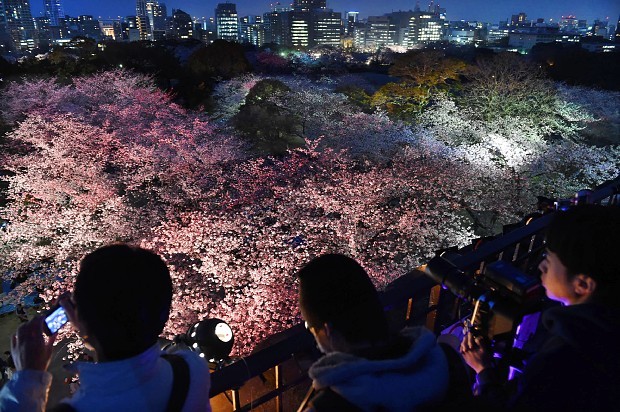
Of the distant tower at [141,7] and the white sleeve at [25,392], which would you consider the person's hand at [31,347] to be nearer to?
the white sleeve at [25,392]

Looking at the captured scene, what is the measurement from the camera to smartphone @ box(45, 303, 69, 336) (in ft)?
4.55

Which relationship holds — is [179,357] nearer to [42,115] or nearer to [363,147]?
[363,147]

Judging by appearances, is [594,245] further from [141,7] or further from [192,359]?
[141,7]

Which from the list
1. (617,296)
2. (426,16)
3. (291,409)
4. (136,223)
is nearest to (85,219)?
(136,223)

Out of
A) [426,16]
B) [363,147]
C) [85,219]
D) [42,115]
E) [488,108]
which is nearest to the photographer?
[85,219]

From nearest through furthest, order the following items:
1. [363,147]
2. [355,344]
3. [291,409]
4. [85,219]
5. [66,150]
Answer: [355,344], [291,409], [85,219], [66,150], [363,147]

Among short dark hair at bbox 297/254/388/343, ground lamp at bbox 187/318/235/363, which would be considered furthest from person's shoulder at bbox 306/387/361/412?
ground lamp at bbox 187/318/235/363

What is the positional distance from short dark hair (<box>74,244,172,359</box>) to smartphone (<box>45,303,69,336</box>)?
0.27 m

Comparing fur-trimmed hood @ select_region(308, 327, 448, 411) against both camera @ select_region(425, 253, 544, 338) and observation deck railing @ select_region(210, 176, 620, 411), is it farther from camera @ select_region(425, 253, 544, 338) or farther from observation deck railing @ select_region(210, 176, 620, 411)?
camera @ select_region(425, 253, 544, 338)

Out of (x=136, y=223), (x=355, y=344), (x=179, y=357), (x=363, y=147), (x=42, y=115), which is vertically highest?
(x=355, y=344)

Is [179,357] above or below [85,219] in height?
above

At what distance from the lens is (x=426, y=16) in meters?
118

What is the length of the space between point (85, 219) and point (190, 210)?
273cm

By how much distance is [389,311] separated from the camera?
86.7 inches
